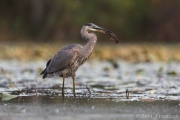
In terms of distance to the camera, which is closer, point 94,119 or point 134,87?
point 94,119

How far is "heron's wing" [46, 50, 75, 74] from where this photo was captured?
8.80 m

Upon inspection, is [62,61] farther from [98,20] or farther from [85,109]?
[98,20]

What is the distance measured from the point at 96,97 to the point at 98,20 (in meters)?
22.1

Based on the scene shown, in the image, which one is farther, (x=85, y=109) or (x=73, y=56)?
(x=73, y=56)

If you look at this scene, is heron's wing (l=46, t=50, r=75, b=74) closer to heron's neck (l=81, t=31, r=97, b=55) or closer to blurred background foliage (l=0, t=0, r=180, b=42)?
heron's neck (l=81, t=31, r=97, b=55)

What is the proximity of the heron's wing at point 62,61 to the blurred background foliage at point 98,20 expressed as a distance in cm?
2096

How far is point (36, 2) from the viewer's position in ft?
105

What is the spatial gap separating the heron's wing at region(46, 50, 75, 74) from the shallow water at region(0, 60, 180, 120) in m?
0.41

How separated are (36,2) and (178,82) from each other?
2192cm

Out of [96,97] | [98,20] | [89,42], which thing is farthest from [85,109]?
[98,20]

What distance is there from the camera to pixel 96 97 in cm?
855

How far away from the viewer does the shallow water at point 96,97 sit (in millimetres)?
6742

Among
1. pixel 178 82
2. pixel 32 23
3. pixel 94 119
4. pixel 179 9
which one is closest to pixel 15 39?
pixel 32 23

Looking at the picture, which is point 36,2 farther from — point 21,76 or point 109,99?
point 109,99
